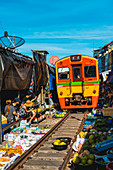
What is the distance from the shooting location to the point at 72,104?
14836 mm

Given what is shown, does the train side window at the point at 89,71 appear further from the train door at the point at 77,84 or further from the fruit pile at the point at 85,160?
the fruit pile at the point at 85,160

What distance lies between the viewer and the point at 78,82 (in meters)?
14.3

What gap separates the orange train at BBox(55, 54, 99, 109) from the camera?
14219 millimetres

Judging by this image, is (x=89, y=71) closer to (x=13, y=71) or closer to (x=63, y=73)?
(x=63, y=73)

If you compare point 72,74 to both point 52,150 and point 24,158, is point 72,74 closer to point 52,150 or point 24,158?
point 52,150

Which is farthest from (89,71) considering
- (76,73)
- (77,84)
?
(77,84)

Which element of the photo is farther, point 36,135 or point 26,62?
point 26,62

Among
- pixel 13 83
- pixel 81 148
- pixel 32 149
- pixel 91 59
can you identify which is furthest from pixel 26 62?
pixel 81 148

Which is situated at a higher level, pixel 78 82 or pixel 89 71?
pixel 89 71

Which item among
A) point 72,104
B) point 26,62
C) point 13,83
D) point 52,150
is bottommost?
point 52,150

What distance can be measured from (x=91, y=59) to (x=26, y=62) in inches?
186

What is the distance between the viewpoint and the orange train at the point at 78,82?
14.2 metres

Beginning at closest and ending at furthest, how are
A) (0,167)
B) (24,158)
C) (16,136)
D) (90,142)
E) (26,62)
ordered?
(0,167)
(24,158)
(90,142)
(16,136)
(26,62)

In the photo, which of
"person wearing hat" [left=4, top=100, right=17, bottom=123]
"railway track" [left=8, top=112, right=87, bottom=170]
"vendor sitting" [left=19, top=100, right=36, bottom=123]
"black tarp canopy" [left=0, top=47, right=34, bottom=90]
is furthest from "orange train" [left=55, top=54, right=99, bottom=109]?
"railway track" [left=8, top=112, right=87, bottom=170]
